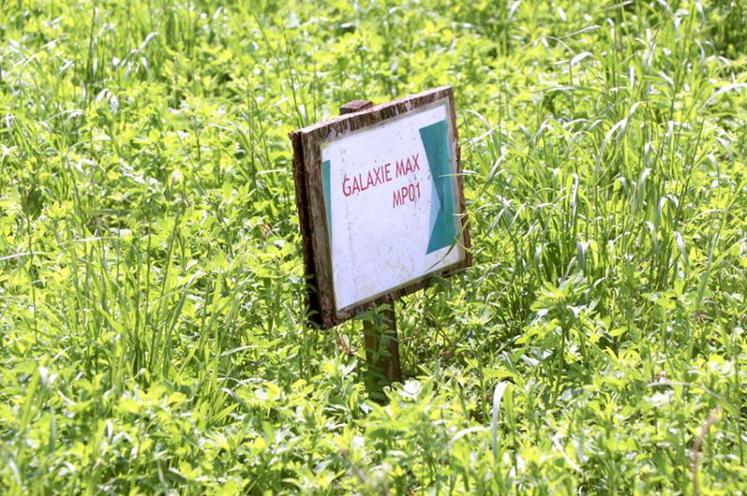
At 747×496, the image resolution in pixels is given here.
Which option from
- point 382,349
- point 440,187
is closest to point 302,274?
point 382,349

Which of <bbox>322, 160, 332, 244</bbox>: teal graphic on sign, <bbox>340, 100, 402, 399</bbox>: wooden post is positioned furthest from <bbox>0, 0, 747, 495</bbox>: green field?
<bbox>322, 160, 332, 244</bbox>: teal graphic on sign

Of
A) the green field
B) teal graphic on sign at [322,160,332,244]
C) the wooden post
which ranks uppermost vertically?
teal graphic on sign at [322,160,332,244]

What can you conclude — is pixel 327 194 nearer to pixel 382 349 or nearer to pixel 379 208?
pixel 379 208

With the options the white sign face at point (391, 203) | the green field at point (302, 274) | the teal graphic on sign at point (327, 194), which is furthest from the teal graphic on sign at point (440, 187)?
the teal graphic on sign at point (327, 194)

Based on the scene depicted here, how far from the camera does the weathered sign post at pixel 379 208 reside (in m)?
3.32

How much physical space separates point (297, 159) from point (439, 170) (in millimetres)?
563

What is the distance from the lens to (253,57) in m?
5.41

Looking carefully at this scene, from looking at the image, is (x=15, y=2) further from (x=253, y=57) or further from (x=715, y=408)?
(x=715, y=408)

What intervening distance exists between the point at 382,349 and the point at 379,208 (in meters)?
0.38

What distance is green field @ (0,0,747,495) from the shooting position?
2.85 m

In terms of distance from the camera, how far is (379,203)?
137 inches

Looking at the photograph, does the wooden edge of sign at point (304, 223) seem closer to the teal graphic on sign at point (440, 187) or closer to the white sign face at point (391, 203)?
the white sign face at point (391, 203)

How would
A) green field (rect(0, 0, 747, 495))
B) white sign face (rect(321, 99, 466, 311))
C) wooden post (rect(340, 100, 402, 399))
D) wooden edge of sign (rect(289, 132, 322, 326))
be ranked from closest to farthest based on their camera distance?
green field (rect(0, 0, 747, 495)), wooden edge of sign (rect(289, 132, 322, 326)), white sign face (rect(321, 99, 466, 311)), wooden post (rect(340, 100, 402, 399))

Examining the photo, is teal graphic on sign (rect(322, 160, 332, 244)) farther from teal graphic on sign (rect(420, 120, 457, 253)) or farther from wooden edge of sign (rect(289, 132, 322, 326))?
teal graphic on sign (rect(420, 120, 457, 253))
